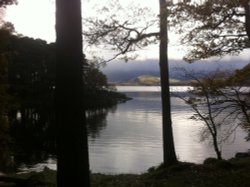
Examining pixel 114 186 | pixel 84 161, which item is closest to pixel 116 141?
pixel 114 186

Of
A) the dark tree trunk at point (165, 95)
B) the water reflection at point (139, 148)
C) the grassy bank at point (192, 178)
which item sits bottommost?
the water reflection at point (139, 148)

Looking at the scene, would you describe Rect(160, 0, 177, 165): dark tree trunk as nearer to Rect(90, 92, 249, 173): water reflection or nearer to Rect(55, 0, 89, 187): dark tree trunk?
Rect(55, 0, 89, 187): dark tree trunk

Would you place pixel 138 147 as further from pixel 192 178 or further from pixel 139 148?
pixel 192 178

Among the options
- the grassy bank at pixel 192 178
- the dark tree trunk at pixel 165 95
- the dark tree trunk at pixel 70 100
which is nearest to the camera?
the dark tree trunk at pixel 70 100

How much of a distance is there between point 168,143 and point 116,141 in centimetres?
3560

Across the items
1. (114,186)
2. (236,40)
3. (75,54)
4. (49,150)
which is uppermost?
(236,40)

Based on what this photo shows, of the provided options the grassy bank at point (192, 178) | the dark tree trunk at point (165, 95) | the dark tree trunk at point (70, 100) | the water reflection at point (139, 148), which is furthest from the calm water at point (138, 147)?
the dark tree trunk at point (70, 100)

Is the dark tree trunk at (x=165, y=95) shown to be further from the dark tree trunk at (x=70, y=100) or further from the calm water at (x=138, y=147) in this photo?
the calm water at (x=138, y=147)

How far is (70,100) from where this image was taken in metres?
5.30

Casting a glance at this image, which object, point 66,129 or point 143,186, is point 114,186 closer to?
point 143,186

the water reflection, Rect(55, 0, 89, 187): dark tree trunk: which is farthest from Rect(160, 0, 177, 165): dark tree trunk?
the water reflection

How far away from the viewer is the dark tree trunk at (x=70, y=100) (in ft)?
17.3

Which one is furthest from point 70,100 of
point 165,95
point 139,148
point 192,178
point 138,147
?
point 138,147

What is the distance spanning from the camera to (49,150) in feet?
158
